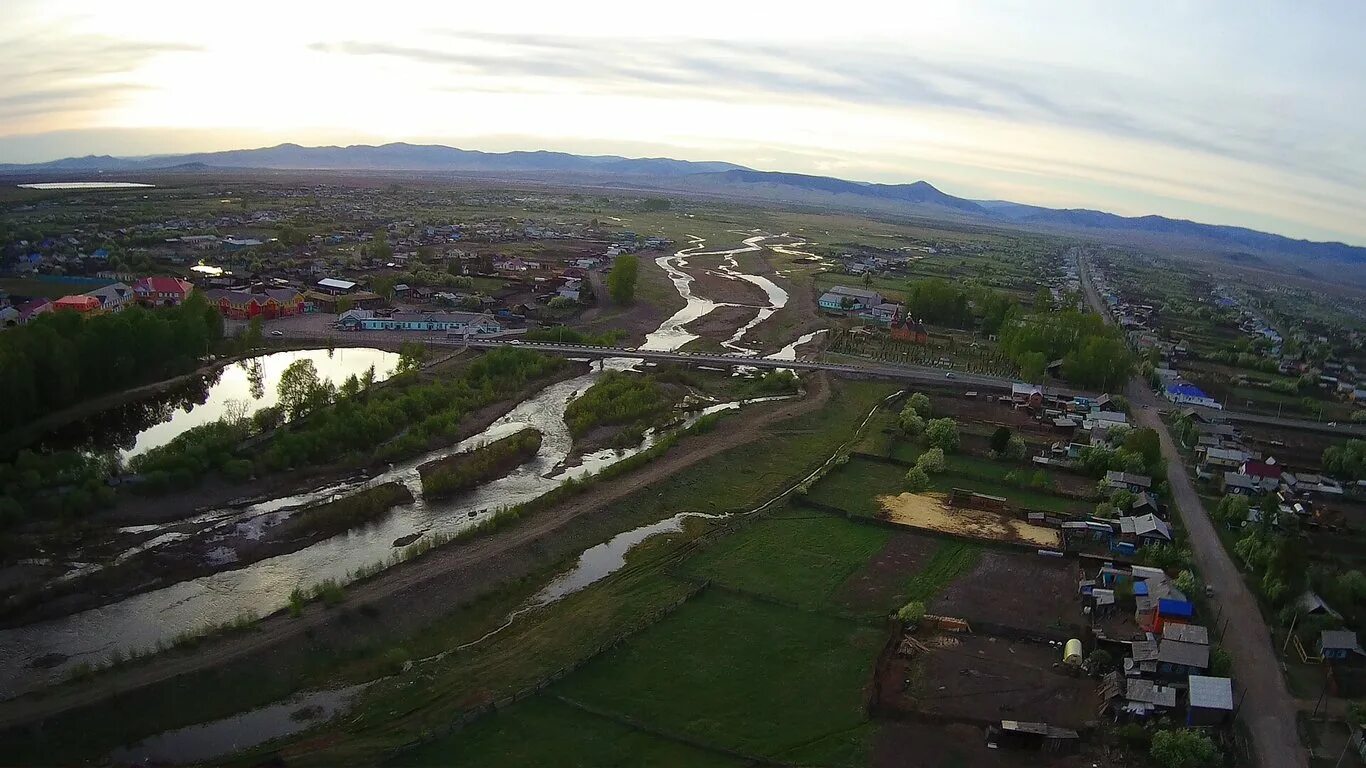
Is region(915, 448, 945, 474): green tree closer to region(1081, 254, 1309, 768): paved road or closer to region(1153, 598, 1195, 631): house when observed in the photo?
region(1081, 254, 1309, 768): paved road

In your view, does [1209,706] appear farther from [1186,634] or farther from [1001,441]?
[1001,441]

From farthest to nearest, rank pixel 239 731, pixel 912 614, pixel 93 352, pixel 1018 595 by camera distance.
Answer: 1. pixel 93 352
2. pixel 1018 595
3. pixel 912 614
4. pixel 239 731

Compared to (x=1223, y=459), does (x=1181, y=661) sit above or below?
below

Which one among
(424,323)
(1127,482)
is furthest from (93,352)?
(1127,482)

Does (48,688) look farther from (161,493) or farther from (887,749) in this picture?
(887,749)

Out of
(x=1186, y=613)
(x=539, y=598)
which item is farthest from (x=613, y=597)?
(x=1186, y=613)

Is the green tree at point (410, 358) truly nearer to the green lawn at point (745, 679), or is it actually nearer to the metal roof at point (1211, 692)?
the green lawn at point (745, 679)
